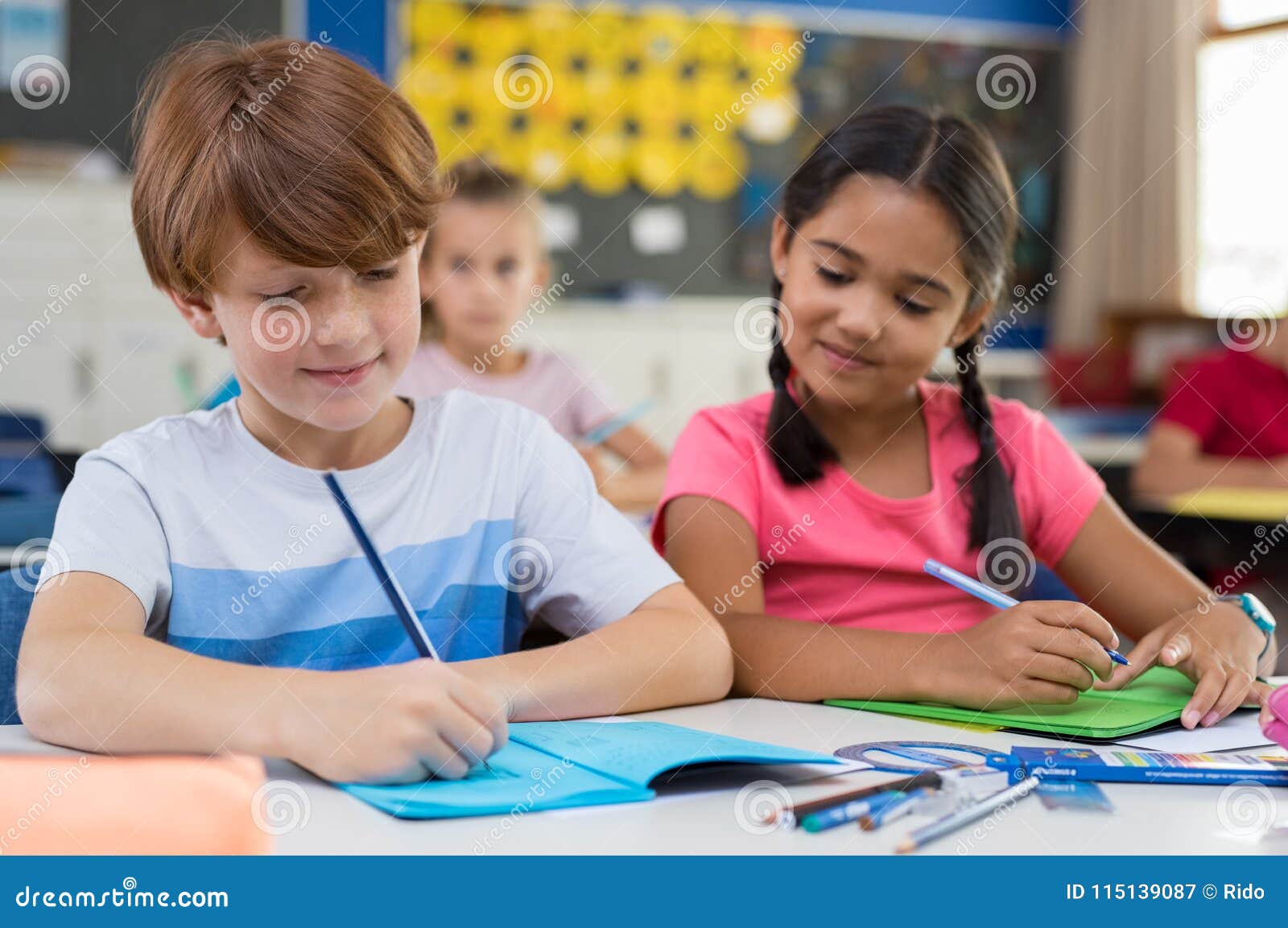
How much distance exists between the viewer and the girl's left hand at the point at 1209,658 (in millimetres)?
963

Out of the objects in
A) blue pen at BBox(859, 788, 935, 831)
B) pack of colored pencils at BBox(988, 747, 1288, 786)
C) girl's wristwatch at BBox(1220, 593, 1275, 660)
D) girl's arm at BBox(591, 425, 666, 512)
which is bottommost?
girl's arm at BBox(591, 425, 666, 512)

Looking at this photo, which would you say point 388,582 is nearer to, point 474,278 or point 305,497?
point 305,497

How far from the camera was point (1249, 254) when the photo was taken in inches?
Answer: 207

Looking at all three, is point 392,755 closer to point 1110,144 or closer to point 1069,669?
point 1069,669

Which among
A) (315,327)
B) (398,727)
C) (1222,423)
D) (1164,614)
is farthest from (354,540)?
(1222,423)

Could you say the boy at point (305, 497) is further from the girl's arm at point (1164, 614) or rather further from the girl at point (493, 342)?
the girl at point (493, 342)

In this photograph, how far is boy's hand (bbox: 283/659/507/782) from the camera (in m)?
0.72

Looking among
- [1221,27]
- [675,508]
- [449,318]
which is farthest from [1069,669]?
[1221,27]

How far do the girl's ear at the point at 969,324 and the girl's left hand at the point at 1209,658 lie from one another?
0.38 m

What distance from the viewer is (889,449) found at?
4.58 ft

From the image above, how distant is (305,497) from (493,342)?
1537 mm

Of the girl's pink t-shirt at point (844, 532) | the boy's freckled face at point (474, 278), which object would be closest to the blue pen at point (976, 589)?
the girl's pink t-shirt at point (844, 532)

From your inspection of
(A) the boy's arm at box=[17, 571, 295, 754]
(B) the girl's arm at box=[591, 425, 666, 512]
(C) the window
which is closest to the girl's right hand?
(A) the boy's arm at box=[17, 571, 295, 754]

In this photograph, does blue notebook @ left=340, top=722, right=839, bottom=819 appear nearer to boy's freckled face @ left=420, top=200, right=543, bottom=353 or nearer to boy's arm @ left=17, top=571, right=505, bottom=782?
boy's arm @ left=17, top=571, right=505, bottom=782
